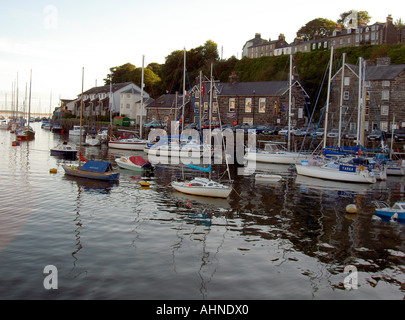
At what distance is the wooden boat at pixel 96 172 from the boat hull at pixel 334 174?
792 inches

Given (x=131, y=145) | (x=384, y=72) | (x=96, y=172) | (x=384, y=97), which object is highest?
(x=384, y=72)

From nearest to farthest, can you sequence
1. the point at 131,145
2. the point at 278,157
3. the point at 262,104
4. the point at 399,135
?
the point at 278,157 < the point at 399,135 < the point at 131,145 < the point at 262,104

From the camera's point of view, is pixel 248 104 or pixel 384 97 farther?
pixel 248 104

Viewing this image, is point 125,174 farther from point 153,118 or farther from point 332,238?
point 153,118

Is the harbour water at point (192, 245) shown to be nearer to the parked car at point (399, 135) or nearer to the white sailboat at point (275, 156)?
the white sailboat at point (275, 156)

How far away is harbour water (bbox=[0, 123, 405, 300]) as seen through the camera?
1518cm

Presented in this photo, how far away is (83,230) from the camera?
2183 centimetres

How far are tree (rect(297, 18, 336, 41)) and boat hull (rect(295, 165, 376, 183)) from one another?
8122cm

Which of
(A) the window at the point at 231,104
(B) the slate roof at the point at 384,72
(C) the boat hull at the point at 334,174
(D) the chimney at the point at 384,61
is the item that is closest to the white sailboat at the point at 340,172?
(C) the boat hull at the point at 334,174

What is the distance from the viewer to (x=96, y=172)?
36.8 meters

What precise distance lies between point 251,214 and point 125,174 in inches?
753

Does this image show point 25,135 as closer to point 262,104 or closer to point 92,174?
point 262,104

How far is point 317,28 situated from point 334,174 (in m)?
88.4

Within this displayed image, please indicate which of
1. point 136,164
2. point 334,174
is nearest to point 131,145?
point 136,164
